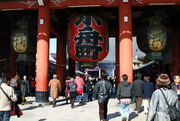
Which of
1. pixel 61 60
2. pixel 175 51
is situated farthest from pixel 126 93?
pixel 175 51

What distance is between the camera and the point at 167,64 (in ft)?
67.8

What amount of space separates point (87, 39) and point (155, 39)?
3670 millimetres

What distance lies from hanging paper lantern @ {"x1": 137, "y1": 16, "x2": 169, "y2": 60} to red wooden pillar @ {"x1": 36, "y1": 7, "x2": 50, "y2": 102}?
18.1 ft

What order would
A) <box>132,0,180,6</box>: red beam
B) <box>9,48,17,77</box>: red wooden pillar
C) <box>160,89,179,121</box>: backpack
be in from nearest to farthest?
<box>160,89,179,121</box>: backpack, <box>132,0,180,6</box>: red beam, <box>9,48,17,77</box>: red wooden pillar

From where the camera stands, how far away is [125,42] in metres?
13.0

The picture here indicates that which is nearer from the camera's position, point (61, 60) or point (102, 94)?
point (102, 94)

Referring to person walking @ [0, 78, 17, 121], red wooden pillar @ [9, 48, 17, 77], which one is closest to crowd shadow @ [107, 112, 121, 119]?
person walking @ [0, 78, 17, 121]

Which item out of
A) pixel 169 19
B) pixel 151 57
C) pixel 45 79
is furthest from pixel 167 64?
pixel 45 79

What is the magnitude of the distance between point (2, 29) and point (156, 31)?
37.6 ft

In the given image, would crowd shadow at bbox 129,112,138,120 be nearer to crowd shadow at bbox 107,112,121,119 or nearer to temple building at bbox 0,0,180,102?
crowd shadow at bbox 107,112,121,119

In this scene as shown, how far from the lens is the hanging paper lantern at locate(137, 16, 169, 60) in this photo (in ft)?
49.1

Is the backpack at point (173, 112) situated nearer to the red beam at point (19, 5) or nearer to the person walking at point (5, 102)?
the person walking at point (5, 102)

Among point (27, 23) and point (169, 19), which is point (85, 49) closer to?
point (27, 23)

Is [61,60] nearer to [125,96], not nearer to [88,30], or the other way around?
[88,30]
